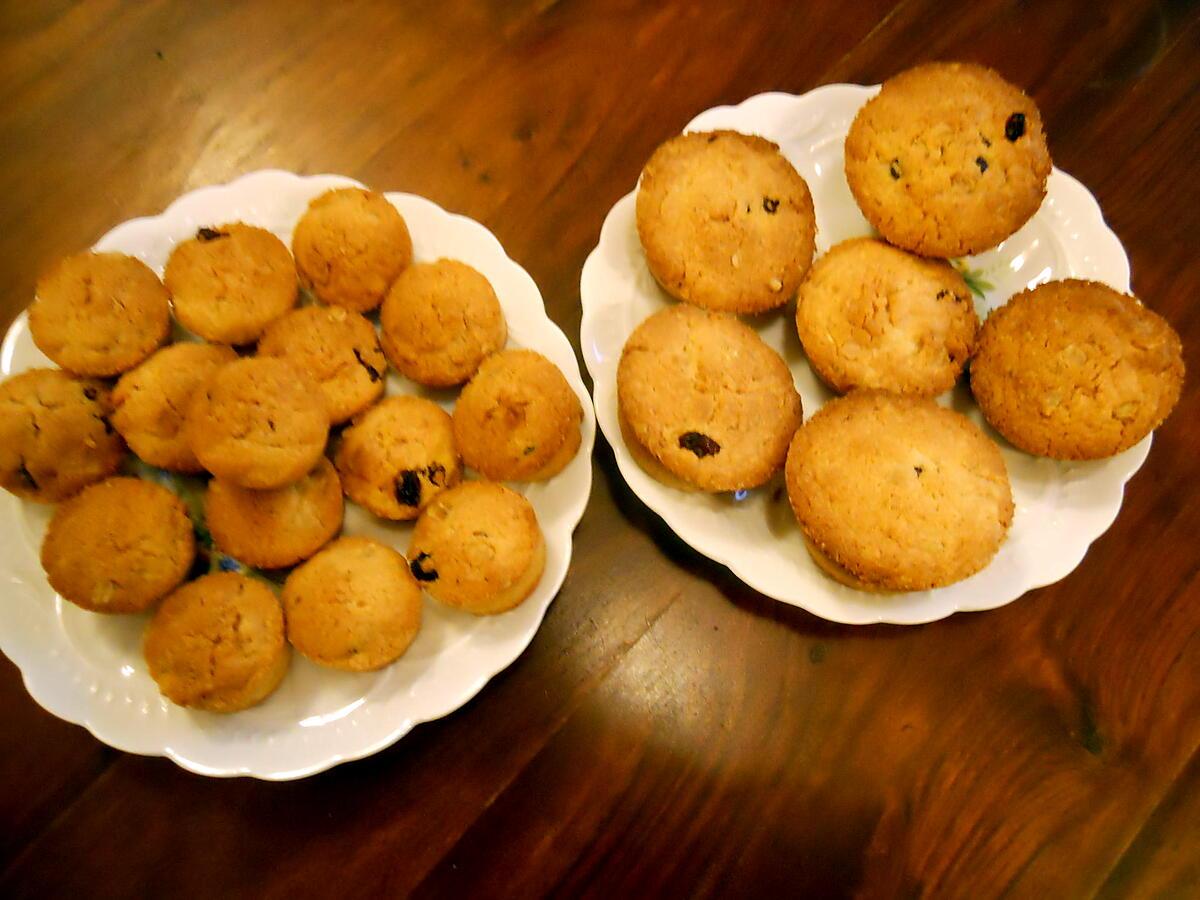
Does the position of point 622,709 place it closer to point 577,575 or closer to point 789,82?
point 577,575

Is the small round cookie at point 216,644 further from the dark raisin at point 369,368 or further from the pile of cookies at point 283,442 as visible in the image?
the dark raisin at point 369,368

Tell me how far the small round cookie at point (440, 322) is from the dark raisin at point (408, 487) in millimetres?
179

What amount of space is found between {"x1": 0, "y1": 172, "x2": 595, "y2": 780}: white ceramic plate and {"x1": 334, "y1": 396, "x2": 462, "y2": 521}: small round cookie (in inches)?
3.5

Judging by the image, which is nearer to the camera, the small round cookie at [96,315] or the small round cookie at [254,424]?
the small round cookie at [254,424]

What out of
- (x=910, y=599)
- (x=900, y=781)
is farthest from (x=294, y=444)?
(x=900, y=781)

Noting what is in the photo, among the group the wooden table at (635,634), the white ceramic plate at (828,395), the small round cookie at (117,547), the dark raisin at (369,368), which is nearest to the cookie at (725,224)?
the white ceramic plate at (828,395)

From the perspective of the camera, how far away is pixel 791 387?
1.34 metres

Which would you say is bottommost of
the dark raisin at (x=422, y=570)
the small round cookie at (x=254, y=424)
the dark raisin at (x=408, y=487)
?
the dark raisin at (x=422, y=570)

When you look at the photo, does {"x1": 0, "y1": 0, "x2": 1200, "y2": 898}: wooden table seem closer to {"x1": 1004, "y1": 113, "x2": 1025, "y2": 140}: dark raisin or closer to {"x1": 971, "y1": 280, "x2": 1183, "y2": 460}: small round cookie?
{"x1": 971, "y1": 280, "x2": 1183, "y2": 460}: small round cookie

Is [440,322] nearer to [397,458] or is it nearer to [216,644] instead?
[397,458]

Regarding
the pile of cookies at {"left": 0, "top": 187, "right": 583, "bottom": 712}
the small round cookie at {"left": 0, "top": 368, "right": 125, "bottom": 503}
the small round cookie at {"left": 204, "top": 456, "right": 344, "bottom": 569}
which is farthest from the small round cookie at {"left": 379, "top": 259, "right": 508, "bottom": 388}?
the small round cookie at {"left": 0, "top": 368, "right": 125, "bottom": 503}

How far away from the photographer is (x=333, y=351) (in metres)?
1.31

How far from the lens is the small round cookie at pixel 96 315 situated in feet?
4.25

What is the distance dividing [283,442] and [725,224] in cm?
82
